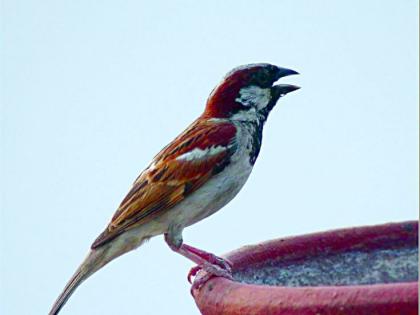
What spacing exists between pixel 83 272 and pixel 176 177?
528mm

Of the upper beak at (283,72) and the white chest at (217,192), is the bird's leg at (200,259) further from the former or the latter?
the upper beak at (283,72)

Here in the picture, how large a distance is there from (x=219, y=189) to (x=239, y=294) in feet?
3.71

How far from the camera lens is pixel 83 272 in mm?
3775

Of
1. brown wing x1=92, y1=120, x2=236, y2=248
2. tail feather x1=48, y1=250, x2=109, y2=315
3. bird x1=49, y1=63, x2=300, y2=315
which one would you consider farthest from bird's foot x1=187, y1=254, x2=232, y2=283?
tail feather x1=48, y1=250, x2=109, y2=315

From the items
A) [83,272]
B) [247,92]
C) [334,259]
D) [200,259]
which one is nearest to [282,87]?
[247,92]

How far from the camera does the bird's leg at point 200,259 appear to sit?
10.4 feet

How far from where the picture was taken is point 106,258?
150 inches

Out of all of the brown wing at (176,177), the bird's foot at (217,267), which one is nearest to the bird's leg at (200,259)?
the bird's foot at (217,267)

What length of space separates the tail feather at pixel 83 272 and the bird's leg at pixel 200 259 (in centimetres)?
29

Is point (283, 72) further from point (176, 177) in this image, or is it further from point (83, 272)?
point (83, 272)

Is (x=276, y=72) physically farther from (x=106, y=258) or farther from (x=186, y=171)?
(x=106, y=258)

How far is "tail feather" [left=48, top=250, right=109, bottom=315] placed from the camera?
375cm

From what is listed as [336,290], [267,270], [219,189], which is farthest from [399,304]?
[219,189]

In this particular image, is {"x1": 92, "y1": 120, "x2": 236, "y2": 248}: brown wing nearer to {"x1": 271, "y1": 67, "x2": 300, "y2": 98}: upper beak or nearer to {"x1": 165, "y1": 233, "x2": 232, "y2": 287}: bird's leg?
{"x1": 165, "y1": 233, "x2": 232, "y2": 287}: bird's leg
